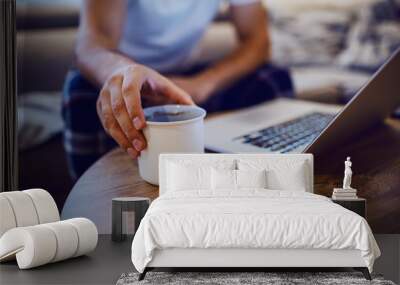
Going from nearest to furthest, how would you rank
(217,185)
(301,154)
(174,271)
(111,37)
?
1. (174,271)
2. (217,185)
3. (301,154)
4. (111,37)

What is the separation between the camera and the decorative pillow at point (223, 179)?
575cm

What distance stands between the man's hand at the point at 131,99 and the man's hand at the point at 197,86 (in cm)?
4

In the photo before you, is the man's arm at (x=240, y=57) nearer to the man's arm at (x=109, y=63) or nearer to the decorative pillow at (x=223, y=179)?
the man's arm at (x=109, y=63)

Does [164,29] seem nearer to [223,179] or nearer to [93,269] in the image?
[223,179]

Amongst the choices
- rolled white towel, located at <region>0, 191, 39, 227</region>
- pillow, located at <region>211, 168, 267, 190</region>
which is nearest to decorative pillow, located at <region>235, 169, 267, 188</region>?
pillow, located at <region>211, 168, 267, 190</region>

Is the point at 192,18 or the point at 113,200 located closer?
the point at 113,200

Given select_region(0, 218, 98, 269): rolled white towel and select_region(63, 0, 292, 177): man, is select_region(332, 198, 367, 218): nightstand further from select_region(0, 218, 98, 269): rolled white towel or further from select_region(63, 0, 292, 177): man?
select_region(0, 218, 98, 269): rolled white towel

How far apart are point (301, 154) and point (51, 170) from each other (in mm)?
2169

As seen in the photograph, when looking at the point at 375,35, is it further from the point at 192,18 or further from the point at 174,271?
the point at 174,271

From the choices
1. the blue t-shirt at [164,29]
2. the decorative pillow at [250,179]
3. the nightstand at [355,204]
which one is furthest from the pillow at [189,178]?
the blue t-shirt at [164,29]

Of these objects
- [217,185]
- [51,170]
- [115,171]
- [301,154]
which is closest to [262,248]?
[217,185]

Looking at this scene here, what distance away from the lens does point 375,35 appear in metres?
6.55

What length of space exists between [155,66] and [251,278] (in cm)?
255

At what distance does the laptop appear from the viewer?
6.46 meters
